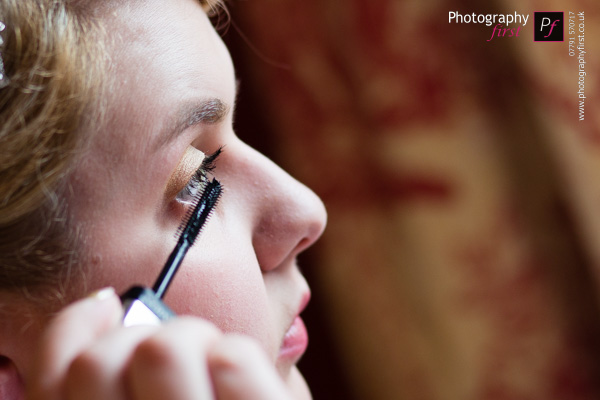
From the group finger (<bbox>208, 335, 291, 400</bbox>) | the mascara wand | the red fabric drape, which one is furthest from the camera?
the red fabric drape

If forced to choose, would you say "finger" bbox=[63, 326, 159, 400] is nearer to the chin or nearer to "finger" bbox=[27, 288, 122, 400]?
"finger" bbox=[27, 288, 122, 400]

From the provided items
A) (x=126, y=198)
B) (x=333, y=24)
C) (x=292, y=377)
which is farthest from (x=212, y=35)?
(x=333, y=24)

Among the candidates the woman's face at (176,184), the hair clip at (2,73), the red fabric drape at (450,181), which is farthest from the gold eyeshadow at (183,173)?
the red fabric drape at (450,181)

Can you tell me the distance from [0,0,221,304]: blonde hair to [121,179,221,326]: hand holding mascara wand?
0.08 m

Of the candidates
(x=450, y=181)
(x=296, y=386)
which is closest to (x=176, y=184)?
(x=296, y=386)

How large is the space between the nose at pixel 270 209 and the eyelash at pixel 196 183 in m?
0.03

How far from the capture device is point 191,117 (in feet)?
1.69

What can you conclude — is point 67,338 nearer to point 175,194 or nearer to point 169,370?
point 169,370

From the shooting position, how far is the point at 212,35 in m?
0.59

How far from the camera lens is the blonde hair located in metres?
0.48

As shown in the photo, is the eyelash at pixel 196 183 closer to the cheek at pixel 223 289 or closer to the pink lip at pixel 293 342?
the cheek at pixel 223 289

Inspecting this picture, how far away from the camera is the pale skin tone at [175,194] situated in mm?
495

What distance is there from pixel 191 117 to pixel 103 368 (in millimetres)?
224

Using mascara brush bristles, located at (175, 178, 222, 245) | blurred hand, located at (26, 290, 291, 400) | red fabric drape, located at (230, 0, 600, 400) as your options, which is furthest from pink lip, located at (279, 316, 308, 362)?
red fabric drape, located at (230, 0, 600, 400)
